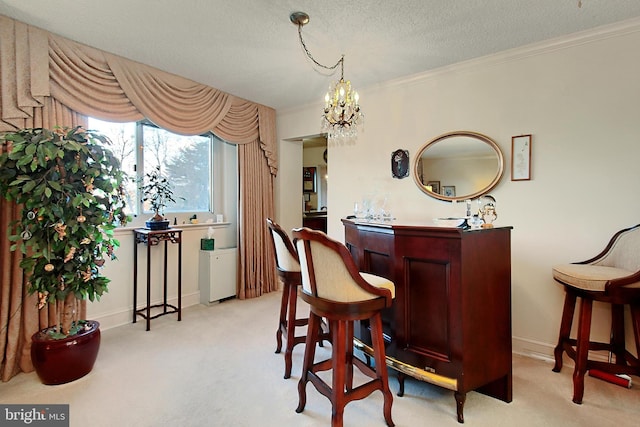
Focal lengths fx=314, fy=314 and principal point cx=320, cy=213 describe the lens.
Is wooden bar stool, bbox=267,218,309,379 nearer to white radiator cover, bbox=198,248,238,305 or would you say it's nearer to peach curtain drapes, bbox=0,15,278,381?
white radiator cover, bbox=198,248,238,305

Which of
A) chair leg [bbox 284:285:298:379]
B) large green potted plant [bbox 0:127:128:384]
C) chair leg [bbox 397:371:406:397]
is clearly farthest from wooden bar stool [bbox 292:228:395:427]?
large green potted plant [bbox 0:127:128:384]

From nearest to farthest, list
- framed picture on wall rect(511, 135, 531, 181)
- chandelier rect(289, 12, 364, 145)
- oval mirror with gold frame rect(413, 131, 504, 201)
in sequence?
chandelier rect(289, 12, 364, 145), framed picture on wall rect(511, 135, 531, 181), oval mirror with gold frame rect(413, 131, 504, 201)

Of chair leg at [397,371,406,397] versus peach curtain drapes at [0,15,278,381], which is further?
peach curtain drapes at [0,15,278,381]

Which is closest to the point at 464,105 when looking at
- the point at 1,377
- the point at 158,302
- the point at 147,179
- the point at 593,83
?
the point at 593,83

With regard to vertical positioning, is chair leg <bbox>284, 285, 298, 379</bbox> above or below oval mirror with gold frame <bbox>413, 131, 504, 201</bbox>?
below

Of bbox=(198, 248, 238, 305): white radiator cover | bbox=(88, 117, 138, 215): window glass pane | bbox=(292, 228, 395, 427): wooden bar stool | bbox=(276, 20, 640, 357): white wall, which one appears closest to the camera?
bbox=(292, 228, 395, 427): wooden bar stool

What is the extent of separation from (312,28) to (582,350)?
115 inches

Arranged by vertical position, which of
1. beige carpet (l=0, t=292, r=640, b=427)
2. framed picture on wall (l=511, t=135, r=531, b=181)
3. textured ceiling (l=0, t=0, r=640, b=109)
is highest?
textured ceiling (l=0, t=0, r=640, b=109)

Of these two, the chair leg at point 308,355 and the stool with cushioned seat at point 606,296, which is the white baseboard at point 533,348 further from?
the chair leg at point 308,355

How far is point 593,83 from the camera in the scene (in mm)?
2457

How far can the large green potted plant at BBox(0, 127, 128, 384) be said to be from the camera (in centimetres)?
206

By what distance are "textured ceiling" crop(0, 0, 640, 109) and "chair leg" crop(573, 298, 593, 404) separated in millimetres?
2031

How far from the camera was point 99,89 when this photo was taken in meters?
2.77

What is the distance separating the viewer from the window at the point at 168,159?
3297 mm
